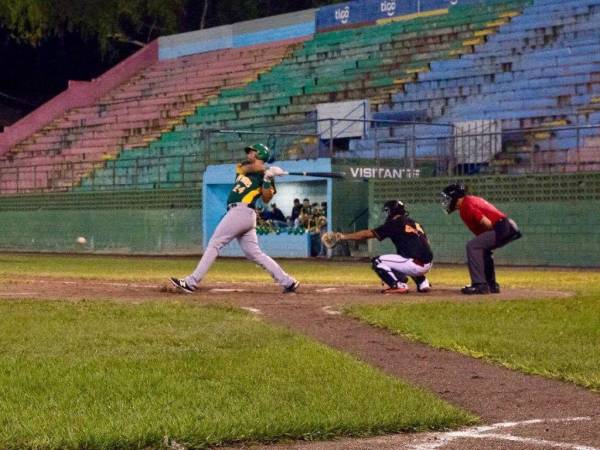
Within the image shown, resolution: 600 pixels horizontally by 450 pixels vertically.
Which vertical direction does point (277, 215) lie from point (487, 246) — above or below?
above

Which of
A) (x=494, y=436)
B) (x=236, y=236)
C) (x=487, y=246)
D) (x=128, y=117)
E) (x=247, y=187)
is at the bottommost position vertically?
(x=494, y=436)

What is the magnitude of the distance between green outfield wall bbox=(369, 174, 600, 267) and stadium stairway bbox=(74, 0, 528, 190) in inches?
233

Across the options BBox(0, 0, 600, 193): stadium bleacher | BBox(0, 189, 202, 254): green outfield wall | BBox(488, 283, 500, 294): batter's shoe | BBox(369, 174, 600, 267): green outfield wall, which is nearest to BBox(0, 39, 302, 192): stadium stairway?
BBox(0, 0, 600, 193): stadium bleacher

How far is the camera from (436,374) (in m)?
8.92

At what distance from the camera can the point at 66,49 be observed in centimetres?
6075

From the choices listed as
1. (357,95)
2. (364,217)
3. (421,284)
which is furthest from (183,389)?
(357,95)

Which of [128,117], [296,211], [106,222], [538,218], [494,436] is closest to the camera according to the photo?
[494,436]

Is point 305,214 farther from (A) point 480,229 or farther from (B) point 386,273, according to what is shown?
(A) point 480,229

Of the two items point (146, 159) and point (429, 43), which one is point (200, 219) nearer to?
point (146, 159)

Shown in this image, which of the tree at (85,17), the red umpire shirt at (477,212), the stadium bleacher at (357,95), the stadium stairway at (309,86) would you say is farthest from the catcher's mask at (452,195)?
the tree at (85,17)

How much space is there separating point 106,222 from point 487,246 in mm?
25340

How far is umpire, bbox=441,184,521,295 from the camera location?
49.6 ft

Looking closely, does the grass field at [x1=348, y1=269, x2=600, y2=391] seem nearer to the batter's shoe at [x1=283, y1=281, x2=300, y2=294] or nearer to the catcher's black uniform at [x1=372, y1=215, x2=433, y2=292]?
the catcher's black uniform at [x1=372, y1=215, x2=433, y2=292]

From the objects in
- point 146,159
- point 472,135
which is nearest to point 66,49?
point 146,159
